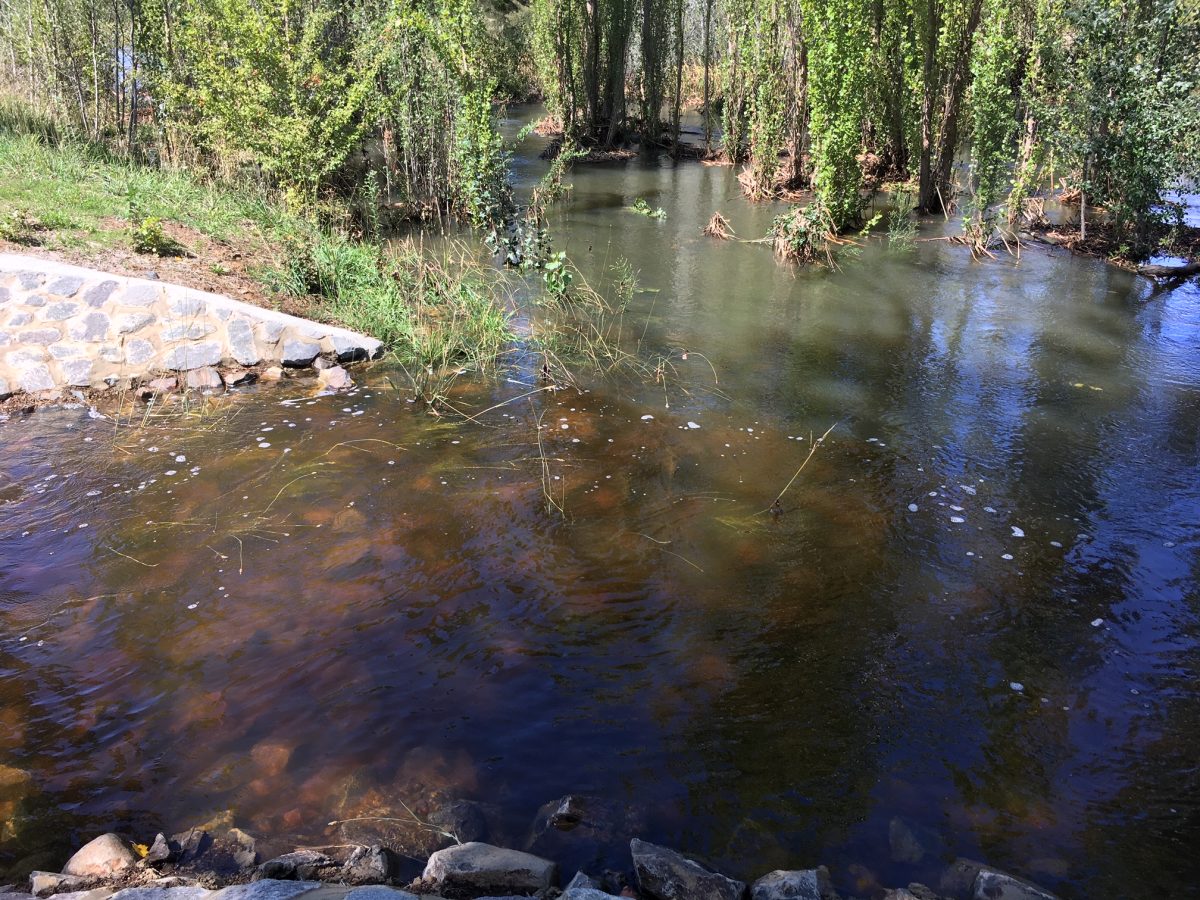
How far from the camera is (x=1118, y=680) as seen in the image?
4082 mm

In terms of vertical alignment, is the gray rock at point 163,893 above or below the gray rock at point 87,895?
above

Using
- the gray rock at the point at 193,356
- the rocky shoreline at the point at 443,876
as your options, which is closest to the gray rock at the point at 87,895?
the rocky shoreline at the point at 443,876

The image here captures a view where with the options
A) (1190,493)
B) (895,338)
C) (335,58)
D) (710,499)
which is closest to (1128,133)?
(895,338)

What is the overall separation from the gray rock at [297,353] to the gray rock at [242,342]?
23 centimetres

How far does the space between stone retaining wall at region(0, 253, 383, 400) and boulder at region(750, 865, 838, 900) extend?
615cm

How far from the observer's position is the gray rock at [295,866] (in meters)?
2.91

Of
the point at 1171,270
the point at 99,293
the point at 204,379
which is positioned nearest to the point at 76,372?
the point at 99,293

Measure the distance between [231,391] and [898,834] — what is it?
6183 millimetres

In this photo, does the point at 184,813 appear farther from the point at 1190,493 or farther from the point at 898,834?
the point at 1190,493

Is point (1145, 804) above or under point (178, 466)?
under

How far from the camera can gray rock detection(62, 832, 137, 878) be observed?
2.93 metres

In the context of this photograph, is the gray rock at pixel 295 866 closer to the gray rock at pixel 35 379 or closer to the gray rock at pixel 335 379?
the gray rock at pixel 335 379

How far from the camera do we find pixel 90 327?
721cm

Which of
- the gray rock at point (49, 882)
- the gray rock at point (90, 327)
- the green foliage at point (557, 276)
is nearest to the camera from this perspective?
the gray rock at point (49, 882)
